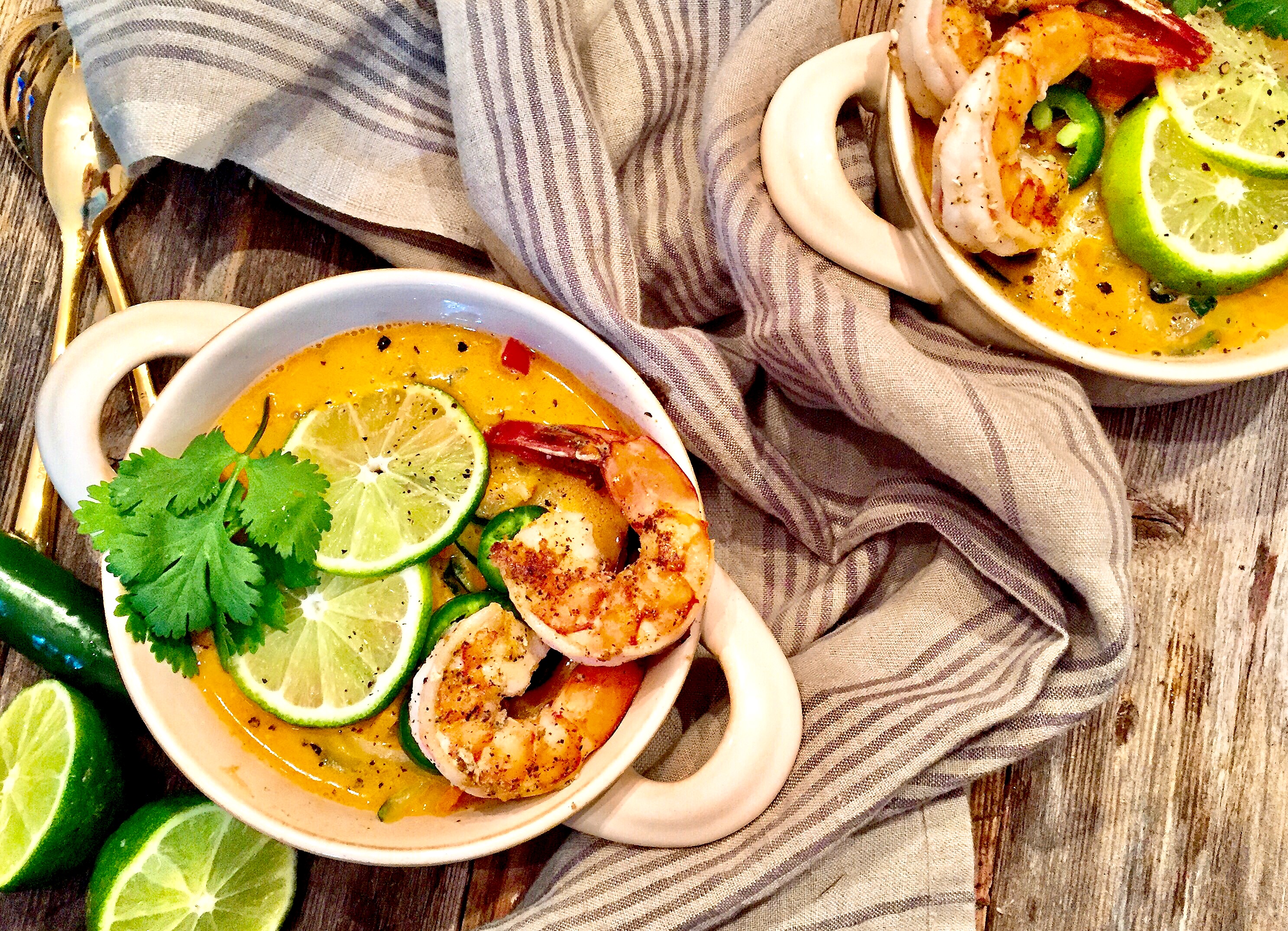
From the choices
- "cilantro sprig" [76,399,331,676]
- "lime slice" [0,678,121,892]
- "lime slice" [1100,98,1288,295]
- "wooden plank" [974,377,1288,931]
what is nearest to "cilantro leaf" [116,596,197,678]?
"cilantro sprig" [76,399,331,676]

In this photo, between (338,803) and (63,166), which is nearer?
(338,803)

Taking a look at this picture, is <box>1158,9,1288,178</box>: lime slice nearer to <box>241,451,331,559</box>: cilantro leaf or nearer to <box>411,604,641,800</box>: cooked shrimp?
<box>411,604,641,800</box>: cooked shrimp

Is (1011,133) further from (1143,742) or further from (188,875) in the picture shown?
(188,875)

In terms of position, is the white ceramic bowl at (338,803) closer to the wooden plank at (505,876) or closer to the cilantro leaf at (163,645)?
the cilantro leaf at (163,645)

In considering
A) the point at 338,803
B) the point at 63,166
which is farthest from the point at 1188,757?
the point at 63,166

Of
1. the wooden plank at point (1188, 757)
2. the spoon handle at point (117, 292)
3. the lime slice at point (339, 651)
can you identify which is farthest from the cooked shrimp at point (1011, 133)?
the spoon handle at point (117, 292)
